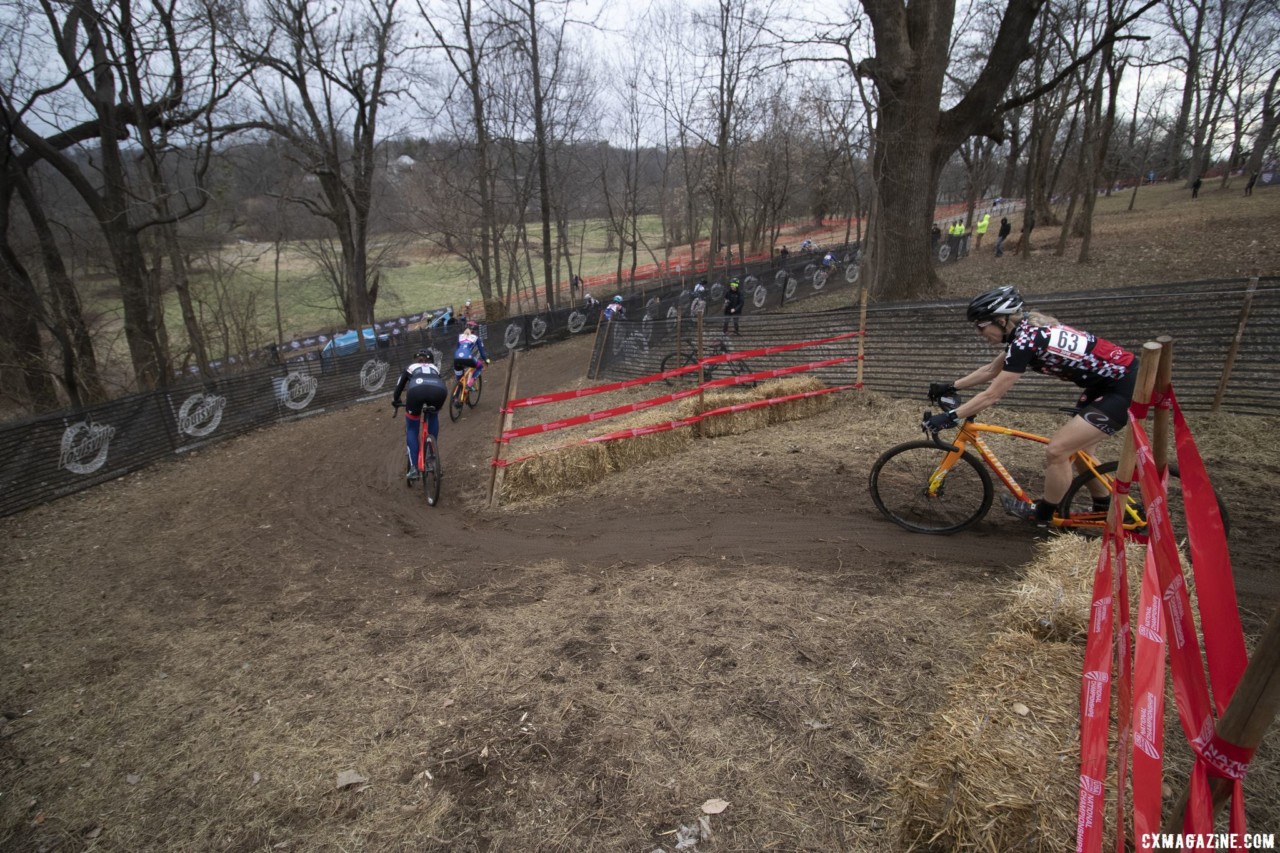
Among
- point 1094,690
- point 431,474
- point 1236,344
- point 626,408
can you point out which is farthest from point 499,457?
point 1236,344

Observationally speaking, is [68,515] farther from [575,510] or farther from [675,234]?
[675,234]

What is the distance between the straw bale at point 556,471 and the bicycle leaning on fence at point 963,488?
3.58m

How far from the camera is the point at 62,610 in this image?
18.2ft

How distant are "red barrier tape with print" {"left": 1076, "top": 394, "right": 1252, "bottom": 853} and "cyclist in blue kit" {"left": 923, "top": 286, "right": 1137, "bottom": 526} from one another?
7.95ft

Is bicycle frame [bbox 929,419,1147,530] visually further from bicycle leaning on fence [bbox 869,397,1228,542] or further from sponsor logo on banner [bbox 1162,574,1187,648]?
sponsor logo on banner [bbox 1162,574,1187,648]

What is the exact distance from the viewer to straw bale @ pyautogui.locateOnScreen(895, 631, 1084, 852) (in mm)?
1962

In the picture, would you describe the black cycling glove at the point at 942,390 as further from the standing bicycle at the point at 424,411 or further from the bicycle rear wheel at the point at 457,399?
the bicycle rear wheel at the point at 457,399

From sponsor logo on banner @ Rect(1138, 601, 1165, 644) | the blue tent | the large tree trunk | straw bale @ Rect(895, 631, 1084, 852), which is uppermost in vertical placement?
the large tree trunk

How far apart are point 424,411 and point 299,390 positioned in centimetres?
833

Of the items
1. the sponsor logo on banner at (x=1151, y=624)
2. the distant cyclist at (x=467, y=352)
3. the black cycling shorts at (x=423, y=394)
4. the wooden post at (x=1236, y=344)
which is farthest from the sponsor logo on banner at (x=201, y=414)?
the wooden post at (x=1236, y=344)

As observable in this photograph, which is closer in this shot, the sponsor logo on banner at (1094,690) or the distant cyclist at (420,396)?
the sponsor logo on banner at (1094,690)

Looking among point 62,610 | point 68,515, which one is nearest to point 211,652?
point 62,610

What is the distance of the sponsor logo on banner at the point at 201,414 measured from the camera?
11.4m

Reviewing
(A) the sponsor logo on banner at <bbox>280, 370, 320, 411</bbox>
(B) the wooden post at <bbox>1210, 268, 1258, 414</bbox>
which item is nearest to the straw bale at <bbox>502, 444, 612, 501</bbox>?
(B) the wooden post at <bbox>1210, 268, 1258, 414</bbox>
